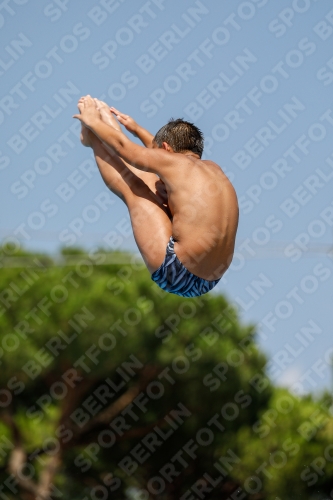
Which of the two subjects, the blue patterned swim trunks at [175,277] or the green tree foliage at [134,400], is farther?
the green tree foliage at [134,400]

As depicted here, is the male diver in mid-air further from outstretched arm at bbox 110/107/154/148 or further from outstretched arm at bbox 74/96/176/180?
outstretched arm at bbox 110/107/154/148

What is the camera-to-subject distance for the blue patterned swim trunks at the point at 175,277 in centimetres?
375

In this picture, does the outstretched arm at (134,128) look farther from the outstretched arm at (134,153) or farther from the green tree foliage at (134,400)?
the green tree foliage at (134,400)

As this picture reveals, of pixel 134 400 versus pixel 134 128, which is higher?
pixel 134 128

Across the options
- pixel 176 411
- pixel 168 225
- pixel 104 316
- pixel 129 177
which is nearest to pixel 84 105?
pixel 129 177

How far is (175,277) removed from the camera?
12.4ft

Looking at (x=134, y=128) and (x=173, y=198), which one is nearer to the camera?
(x=173, y=198)

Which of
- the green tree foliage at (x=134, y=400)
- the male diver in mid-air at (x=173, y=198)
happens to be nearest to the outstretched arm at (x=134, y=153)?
the male diver in mid-air at (x=173, y=198)

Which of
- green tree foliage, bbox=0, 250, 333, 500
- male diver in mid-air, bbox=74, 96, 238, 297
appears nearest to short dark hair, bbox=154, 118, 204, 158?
male diver in mid-air, bbox=74, 96, 238, 297

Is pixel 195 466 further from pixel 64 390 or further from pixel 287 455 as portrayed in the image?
pixel 64 390

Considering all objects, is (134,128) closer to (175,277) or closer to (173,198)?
(173,198)

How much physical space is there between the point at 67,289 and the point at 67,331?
114 cm

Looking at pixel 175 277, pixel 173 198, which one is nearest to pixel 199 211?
pixel 173 198

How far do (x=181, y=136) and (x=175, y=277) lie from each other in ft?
2.25
